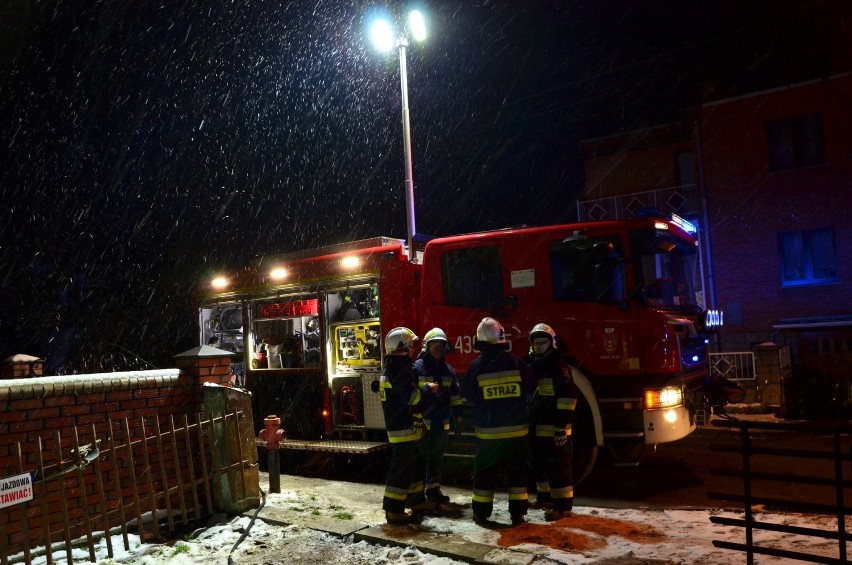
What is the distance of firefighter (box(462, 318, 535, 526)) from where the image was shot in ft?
17.9

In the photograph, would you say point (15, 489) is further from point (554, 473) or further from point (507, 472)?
point (554, 473)

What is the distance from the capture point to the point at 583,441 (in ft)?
22.0

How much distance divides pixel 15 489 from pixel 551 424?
4146mm

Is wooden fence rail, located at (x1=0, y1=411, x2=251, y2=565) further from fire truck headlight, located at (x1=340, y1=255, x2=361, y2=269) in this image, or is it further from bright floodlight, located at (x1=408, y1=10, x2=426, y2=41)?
bright floodlight, located at (x1=408, y1=10, x2=426, y2=41)

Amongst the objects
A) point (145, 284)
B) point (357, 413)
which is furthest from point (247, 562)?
point (145, 284)

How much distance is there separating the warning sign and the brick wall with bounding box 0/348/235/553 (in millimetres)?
62

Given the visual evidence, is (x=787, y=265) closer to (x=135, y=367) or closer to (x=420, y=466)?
(x=420, y=466)

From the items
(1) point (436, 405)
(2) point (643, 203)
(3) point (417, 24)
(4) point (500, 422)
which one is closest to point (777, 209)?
(2) point (643, 203)

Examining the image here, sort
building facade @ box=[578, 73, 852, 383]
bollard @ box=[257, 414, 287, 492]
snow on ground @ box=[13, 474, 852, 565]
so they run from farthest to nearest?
building facade @ box=[578, 73, 852, 383] < bollard @ box=[257, 414, 287, 492] < snow on ground @ box=[13, 474, 852, 565]

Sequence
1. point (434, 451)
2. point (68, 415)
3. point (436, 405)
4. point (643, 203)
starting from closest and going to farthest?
point (68, 415) → point (436, 405) → point (434, 451) → point (643, 203)

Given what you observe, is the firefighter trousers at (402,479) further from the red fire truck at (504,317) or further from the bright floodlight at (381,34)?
the bright floodlight at (381,34)

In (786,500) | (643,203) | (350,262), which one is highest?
(643,203)

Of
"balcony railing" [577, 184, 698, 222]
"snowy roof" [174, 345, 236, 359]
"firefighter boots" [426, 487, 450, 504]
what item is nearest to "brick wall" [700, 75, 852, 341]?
"balcony railing" [577, 184, 698, 222]

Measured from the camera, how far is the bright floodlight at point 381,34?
10.6m
